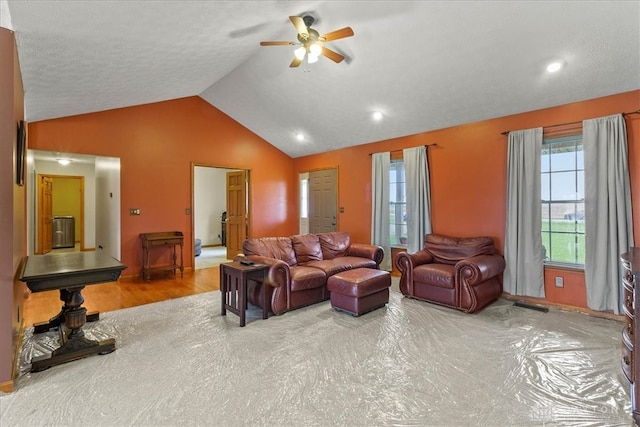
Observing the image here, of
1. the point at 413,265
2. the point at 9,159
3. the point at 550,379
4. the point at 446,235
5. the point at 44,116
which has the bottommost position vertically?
the point at 550,379

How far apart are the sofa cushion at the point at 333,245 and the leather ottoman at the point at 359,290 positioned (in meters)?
0.94

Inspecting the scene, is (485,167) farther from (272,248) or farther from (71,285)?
(71,285)

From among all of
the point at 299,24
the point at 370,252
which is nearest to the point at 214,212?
the point at 370,252

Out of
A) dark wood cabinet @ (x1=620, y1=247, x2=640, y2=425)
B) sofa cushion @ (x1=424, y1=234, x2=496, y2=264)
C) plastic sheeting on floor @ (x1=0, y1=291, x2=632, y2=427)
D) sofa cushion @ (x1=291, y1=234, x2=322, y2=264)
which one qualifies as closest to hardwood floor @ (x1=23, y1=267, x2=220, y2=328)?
plastic sheeting on floor @ (x1=0, y1=291, x2=632, y2=427)

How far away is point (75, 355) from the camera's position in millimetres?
2533

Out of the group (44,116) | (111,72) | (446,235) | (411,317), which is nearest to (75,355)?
(111,72)

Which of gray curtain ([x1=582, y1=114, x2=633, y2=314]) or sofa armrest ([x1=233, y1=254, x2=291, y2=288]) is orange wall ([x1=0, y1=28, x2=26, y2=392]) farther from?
gray curtain ([x1=582, y1=114, x2=633, y2=314])

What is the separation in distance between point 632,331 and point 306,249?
336 cm

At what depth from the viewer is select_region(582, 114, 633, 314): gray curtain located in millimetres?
3309

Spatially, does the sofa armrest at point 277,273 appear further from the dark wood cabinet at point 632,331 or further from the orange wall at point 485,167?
the dark wood cabinet at point 632,331

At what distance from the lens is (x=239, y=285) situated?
10.8ft

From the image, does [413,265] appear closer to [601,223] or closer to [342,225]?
[601,223]

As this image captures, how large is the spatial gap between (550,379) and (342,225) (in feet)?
15.0

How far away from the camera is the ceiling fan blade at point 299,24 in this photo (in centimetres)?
271
